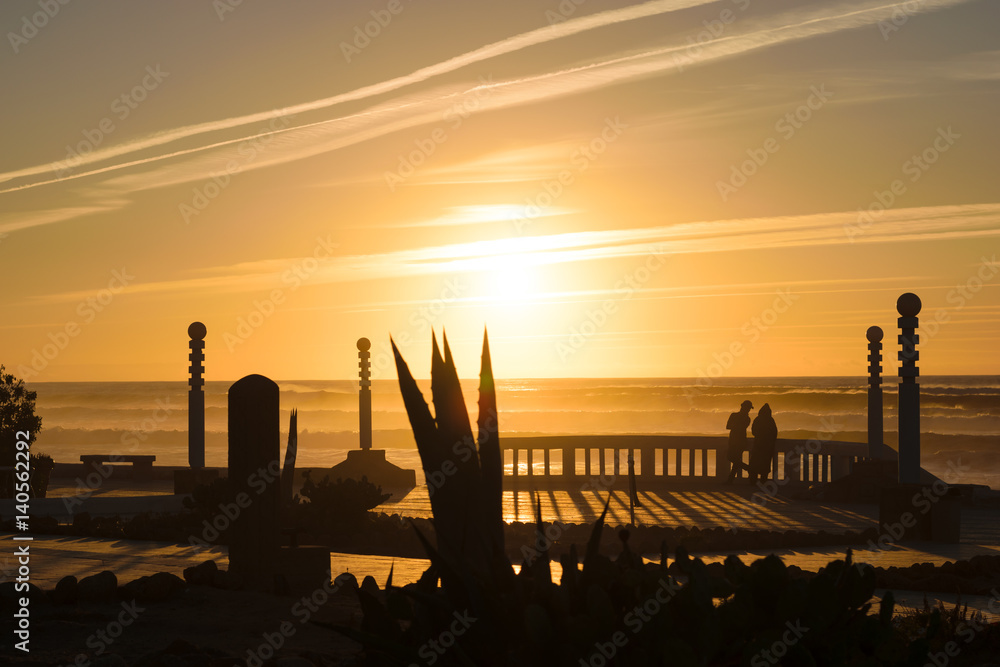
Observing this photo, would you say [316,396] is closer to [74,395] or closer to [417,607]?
[74,395]

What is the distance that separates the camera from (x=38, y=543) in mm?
8992

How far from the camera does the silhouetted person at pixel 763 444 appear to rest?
52.6 feet

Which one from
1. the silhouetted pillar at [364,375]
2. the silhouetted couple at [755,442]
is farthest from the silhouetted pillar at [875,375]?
the silhouetted pillar at [364,375]

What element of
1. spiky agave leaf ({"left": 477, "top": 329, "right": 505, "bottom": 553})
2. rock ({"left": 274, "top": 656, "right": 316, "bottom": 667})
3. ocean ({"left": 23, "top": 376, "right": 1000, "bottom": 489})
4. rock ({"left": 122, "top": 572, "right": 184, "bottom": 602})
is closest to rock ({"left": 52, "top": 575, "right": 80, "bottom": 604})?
rock ({"left": 122, "top": 572, "right": 184, "bottom": 602})

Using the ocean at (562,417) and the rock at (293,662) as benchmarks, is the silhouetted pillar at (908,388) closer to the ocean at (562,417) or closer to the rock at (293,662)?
the rock at (293,662)

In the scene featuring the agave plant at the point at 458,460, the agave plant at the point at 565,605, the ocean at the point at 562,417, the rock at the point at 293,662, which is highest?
the agave plant at the point at 458,460

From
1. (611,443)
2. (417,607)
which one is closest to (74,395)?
(611,443)

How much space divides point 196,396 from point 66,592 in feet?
31.9

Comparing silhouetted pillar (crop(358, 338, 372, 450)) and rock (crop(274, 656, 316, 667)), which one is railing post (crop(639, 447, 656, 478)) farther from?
rock (crop(274, 656, 316, 667))

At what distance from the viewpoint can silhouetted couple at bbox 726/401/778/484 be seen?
16.1m

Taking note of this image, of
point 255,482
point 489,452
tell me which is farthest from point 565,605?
point 255,482

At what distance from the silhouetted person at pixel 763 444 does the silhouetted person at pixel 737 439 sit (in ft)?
0.66

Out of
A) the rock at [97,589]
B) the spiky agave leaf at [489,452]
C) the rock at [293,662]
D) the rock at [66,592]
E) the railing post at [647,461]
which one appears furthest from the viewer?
the railing post at [647,461]

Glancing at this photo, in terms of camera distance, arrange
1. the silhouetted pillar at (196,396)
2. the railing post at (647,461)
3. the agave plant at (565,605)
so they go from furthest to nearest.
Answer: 1. the railing post at (647,461)
2. the silhouetted pillar at (196,396)
3. the agave plant at (565,605)
